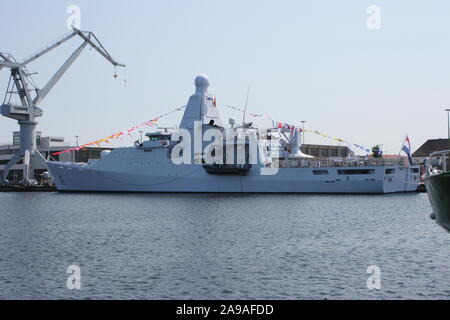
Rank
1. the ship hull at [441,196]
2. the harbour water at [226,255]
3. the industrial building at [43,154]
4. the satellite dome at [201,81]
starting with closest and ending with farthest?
the ship hull at [441,196] < the harbour water at [226,255] < the satellite dome at [201,81] < the industrial building at [43,154]

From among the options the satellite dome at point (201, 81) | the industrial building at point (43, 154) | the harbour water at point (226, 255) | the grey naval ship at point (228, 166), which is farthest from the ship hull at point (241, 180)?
the industrial building at point (43, 154)

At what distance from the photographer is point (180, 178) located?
224ft

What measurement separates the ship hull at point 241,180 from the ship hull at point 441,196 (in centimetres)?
4600

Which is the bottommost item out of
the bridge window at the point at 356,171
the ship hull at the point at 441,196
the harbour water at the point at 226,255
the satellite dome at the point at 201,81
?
the harbour water at the point at 226,255

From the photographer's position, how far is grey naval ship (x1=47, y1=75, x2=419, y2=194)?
6412 centimetres

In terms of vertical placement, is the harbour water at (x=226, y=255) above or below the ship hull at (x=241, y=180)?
below

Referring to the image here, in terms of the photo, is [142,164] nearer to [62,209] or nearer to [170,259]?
[62,209]

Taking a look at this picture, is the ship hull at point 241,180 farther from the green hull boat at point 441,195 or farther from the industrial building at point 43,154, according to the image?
the green hull boat at point 441,195

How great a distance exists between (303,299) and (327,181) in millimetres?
49012

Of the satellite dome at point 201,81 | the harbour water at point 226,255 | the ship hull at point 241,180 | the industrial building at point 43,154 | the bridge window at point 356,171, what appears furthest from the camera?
the industrial building at point 43,154

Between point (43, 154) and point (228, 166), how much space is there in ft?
215

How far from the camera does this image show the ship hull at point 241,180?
63812 millimetres

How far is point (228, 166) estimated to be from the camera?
66188mm

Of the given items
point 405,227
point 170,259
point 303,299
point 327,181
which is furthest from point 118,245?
point 327,181
